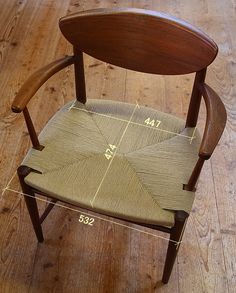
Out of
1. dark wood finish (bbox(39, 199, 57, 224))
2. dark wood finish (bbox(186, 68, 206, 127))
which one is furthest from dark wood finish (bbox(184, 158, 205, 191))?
dark wood finish (bbox(39, 199, 57, 224))

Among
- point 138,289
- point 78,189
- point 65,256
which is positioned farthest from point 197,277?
point 78,189

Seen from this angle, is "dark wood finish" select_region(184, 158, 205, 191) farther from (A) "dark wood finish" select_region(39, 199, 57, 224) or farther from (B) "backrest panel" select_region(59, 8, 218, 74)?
(A) "dark wood finish" select_region(39, 199, 57, 224)

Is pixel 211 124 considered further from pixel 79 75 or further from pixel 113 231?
pixel 113 231

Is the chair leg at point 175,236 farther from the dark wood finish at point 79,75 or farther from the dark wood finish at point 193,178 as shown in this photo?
the dark wood finish at point 79,75

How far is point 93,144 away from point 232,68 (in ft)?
4.24

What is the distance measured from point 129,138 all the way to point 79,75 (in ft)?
0.87

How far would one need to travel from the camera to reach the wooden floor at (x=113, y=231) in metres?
1.24

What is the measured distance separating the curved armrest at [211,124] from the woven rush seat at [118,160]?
18 centimetres

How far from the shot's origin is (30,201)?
3.64 ft

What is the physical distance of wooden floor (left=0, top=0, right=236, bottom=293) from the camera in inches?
48.9

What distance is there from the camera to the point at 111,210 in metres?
0.94

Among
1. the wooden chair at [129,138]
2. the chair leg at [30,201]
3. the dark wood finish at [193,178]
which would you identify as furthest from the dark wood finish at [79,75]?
the dark wood finish at [193,178]

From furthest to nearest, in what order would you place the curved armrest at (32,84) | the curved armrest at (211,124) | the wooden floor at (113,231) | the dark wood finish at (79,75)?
1. the wooden floor at (113,231)
2. the dark wood finish at (79,75)
3. the curved armrest at (32,84)
4. the curved armrest at (211,124)

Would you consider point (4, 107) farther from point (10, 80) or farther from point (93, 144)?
point (93, 144)
